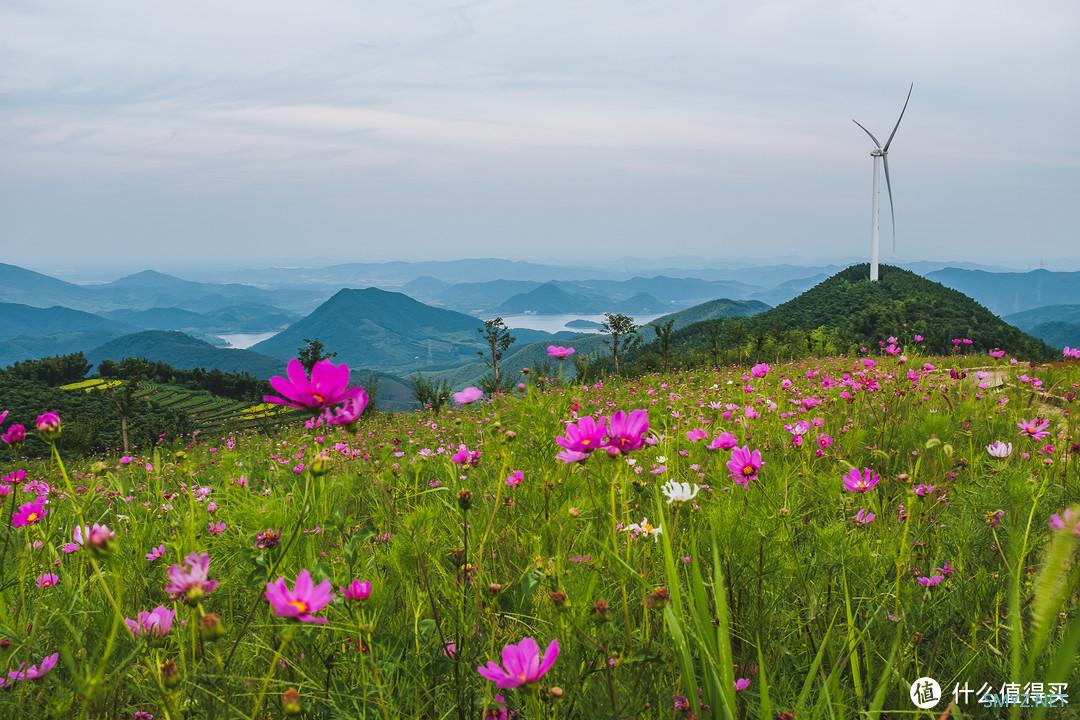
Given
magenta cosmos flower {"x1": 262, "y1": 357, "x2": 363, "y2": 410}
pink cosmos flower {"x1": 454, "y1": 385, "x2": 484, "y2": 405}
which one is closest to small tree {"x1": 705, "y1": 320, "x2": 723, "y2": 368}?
pink cosmos flower {"x1": 454, "y1": 385, "x2": 484, "y2": 405}

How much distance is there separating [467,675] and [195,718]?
68 cm

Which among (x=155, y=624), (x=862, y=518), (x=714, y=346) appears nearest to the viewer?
(x=155, y=624)

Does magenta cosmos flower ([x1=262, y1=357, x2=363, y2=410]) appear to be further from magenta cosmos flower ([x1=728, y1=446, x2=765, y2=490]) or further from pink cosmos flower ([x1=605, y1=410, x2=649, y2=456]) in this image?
magenta cosmos flower ([x1=728, y1=446, x2=765, y2=490])

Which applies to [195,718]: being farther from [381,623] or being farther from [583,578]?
[583,578]

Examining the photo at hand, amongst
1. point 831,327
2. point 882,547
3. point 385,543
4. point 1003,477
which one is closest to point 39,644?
point 385,543

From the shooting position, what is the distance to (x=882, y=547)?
7.04ft

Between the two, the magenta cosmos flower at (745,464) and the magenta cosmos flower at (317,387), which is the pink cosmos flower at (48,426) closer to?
the magenta cosmos flower at (317,387)

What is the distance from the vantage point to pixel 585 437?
156cm

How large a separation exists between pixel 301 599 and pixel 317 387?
43cm

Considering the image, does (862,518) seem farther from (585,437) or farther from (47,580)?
(47,580)

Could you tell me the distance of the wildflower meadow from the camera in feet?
4.11

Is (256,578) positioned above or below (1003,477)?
above

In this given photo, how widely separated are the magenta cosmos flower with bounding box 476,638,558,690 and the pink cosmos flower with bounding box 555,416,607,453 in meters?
0.52
